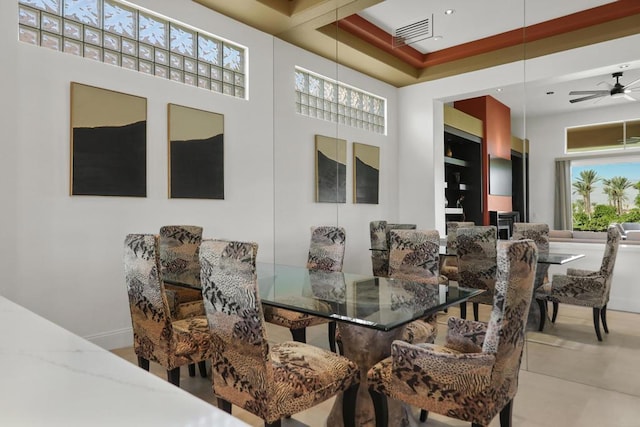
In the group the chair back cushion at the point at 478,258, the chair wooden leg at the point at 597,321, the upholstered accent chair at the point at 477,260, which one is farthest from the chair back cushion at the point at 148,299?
the chair wooden leg at the point at 597,321

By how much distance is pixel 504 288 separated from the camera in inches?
59.5

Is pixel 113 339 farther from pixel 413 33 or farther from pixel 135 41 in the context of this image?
pixel 413 33

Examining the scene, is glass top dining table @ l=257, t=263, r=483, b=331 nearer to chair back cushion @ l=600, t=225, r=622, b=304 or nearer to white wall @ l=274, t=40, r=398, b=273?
chair back cushion @ l=600, t=225, r=622, b=304

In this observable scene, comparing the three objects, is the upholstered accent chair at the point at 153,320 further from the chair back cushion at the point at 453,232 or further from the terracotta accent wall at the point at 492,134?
the terracotta accent wall at the point at 492,134

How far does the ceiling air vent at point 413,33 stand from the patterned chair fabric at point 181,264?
267 cm

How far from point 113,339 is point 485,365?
299cm

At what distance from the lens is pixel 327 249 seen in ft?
11.5

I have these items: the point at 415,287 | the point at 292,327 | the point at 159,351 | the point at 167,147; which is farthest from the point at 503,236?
the point at 167,147

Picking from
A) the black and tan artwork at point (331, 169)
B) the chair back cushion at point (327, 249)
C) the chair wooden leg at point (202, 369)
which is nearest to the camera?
the chair wooden leg at point (202, 369)

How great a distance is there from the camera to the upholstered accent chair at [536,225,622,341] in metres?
2.76

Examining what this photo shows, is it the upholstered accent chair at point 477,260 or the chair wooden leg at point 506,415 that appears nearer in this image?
the chair wooden leg at point 506,415

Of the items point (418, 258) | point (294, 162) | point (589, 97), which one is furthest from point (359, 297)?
point (294, 162)

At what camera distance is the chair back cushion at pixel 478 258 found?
2.93 metres

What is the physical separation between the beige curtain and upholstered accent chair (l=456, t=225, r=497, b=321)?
0.42 metres
